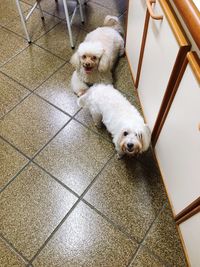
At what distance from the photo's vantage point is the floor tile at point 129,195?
4.55 ft

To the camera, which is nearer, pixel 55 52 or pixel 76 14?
pixel 55 52

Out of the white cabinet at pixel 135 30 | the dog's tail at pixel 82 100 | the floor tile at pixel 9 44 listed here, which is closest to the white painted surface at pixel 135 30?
the white cabinet at pixel 135 30

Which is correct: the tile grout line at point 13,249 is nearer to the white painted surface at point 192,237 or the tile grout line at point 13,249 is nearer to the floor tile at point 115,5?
the white painted surface at point 192,237

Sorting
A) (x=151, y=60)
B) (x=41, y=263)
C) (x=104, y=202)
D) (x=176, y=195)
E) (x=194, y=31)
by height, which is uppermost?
(x=194, y=31)

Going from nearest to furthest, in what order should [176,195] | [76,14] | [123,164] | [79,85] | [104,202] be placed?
[176,195] → [104,202] → [123,164] → [79,85] → [76,14]

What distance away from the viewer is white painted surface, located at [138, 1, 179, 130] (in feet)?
3.48

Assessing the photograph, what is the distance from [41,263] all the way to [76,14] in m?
2.13

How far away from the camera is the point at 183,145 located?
1.05 m

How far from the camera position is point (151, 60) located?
4.42 feet

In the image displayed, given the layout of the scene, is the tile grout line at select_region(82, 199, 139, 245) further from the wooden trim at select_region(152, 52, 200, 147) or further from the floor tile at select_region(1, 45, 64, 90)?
the floor tile at select_region(1, 45, 64, 90)

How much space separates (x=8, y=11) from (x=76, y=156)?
1.77 meters

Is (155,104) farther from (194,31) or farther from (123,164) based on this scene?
(194,31)

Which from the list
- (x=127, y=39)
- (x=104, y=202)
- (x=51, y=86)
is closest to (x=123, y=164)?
(x=104, y=202)

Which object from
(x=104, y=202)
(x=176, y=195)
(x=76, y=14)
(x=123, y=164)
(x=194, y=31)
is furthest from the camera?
(x=76, y=14)
